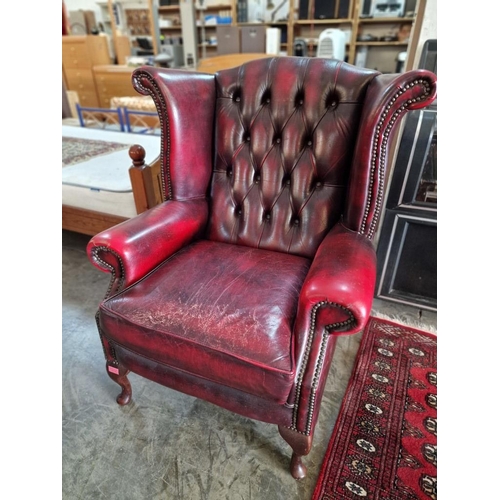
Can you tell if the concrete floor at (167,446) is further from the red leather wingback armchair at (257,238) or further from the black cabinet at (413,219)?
the black cabinet at (413,219)

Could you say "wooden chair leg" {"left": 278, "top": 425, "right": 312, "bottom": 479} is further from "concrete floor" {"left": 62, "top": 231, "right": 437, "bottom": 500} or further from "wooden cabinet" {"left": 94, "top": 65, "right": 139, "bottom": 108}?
"wooden cabinet" {"left": 94, "top": 65, "right": 139, "bottom": 108}

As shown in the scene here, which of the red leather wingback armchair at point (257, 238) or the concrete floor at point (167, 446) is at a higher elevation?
the red leather wingback armchair at point (257, 238)

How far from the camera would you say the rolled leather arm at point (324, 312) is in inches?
29.1

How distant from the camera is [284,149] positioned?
1.23 m

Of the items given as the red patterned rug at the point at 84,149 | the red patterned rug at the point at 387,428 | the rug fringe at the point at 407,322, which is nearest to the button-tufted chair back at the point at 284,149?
the red patterned rug at the point at 387,428

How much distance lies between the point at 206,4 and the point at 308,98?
4.37 m

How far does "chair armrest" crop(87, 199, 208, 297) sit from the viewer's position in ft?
3.22

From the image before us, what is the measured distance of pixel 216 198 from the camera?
1.35 m

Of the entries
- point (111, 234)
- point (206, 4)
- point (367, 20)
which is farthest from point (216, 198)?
point (206, 4)

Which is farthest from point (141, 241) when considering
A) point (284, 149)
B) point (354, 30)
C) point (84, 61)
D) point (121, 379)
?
point (84, 61)

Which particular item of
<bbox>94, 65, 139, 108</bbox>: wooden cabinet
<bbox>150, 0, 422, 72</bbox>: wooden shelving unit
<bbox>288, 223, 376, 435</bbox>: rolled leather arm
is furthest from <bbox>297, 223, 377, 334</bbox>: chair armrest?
<bbox>94, 65, 139, 108</bbox>: wooden cabinet

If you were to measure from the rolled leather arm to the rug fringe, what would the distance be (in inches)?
33.2

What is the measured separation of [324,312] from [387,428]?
0.65 m

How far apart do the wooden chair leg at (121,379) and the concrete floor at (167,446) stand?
32mm
